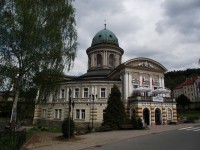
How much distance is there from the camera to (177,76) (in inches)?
5354

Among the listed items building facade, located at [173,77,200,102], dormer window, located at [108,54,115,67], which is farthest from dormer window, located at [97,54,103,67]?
building facade, located at [173,77,200,102]

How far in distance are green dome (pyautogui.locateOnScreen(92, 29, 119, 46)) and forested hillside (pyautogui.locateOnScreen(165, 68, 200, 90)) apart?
6943cm

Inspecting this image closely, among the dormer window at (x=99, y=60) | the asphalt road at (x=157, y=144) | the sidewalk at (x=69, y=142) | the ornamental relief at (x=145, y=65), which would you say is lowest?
the sidewalk at (x=69, y=142)

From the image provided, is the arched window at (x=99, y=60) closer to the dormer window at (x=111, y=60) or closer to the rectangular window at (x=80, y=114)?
the dormer window at (x=111, y=60)

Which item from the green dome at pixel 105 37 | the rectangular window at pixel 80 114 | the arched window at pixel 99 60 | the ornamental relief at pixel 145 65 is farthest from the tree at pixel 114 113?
the green dome at pixel 105 37

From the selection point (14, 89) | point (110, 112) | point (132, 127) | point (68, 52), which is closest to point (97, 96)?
point (110, 112)

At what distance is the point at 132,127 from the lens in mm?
30125

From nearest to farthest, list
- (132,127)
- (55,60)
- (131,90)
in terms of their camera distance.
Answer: (55,60) → (132,127) → (131,90)

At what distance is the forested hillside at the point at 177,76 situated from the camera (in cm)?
11588

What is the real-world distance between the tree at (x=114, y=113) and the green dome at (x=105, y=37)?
21.1 metres

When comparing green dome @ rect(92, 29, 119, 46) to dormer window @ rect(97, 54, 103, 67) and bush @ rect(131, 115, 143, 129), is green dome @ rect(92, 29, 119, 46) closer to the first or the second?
dormer window @ rect(97, 54, 103, 67)

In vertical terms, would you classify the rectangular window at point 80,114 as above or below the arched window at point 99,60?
below

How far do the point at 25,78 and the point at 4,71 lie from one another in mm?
2088

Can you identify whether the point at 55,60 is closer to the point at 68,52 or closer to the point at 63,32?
the point at 68,52
